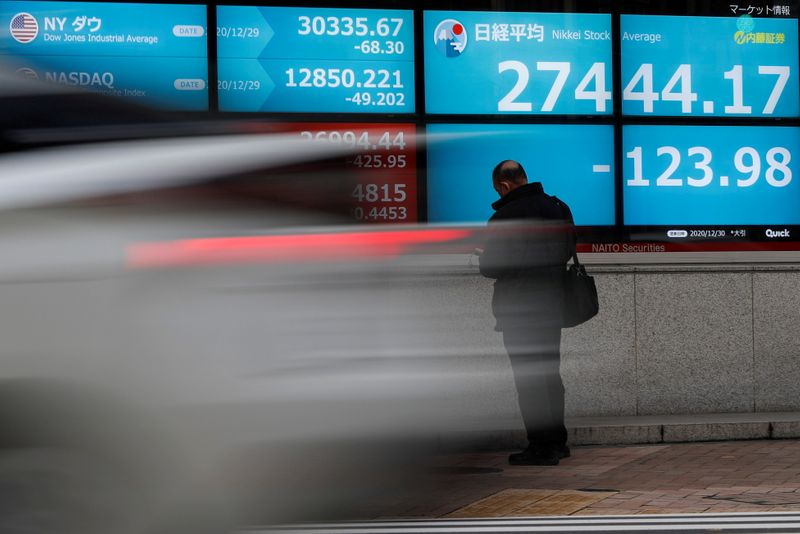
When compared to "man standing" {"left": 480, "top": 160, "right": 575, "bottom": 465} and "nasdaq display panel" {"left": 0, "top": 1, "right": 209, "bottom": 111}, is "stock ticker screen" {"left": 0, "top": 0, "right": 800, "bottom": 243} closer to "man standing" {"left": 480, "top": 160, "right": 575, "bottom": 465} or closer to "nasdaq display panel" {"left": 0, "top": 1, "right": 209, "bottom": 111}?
"nasdaq display panel" {"left": 0, "top": 1, "right": 209, "bottom": 111}

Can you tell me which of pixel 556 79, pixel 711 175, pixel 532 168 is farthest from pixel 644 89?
pixel 532 168

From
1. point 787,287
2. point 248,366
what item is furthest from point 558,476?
point 248,366

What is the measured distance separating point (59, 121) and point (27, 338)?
24.9 inches

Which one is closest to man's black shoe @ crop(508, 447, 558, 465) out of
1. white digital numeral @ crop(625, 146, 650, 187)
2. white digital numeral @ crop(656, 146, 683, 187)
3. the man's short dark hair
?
→ the man's short dark hair

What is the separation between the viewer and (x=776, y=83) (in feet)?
32.2

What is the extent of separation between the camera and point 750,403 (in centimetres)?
947

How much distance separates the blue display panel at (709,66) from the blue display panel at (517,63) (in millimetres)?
248

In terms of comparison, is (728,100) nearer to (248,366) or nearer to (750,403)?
(750,403)

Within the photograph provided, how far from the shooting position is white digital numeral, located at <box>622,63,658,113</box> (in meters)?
9.58

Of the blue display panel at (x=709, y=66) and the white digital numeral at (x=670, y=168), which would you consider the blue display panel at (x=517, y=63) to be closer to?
the blue display panel at (x=709, y=66)

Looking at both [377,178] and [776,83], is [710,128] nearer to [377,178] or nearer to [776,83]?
[776,83]

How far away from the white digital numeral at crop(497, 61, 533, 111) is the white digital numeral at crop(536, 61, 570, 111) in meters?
0.11

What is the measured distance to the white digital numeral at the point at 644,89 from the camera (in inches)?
377

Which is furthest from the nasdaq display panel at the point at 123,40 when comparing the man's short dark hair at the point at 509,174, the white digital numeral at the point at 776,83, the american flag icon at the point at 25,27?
the white digital numeral at the point at 776,83
